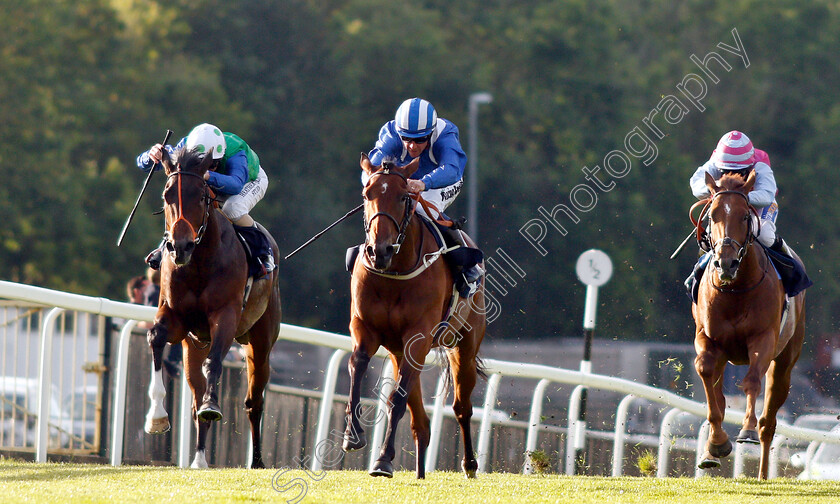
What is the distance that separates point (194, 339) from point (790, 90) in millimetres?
32507

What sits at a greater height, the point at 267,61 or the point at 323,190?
the point at 267,61

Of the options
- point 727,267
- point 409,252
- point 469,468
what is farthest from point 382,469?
point 727,267

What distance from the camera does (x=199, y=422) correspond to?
8.74 meters

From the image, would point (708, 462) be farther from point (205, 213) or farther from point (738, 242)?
point (205, 213)

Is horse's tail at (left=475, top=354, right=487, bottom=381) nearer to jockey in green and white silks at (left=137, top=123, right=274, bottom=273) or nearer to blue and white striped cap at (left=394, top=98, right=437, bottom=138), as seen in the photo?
jockey in green and white silks at (left=137, top=123, right=274, bottom=273)

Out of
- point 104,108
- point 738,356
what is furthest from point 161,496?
point 104,108

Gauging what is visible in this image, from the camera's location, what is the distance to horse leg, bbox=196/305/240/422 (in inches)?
292

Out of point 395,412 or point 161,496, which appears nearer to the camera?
point 161,496

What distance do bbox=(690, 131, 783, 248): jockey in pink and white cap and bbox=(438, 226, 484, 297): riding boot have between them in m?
1.61

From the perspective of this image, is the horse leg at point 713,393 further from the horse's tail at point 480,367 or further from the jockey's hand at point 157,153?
the jockey's hand at point 157,153

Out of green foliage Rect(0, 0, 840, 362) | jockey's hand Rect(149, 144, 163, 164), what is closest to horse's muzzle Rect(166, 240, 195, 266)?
jockey's hand Rect(149, 144, 163, 164)

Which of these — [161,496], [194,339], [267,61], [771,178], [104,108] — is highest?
[267,61]

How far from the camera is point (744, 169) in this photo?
28.5 feet

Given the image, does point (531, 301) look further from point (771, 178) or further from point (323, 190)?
point (771, 178)
